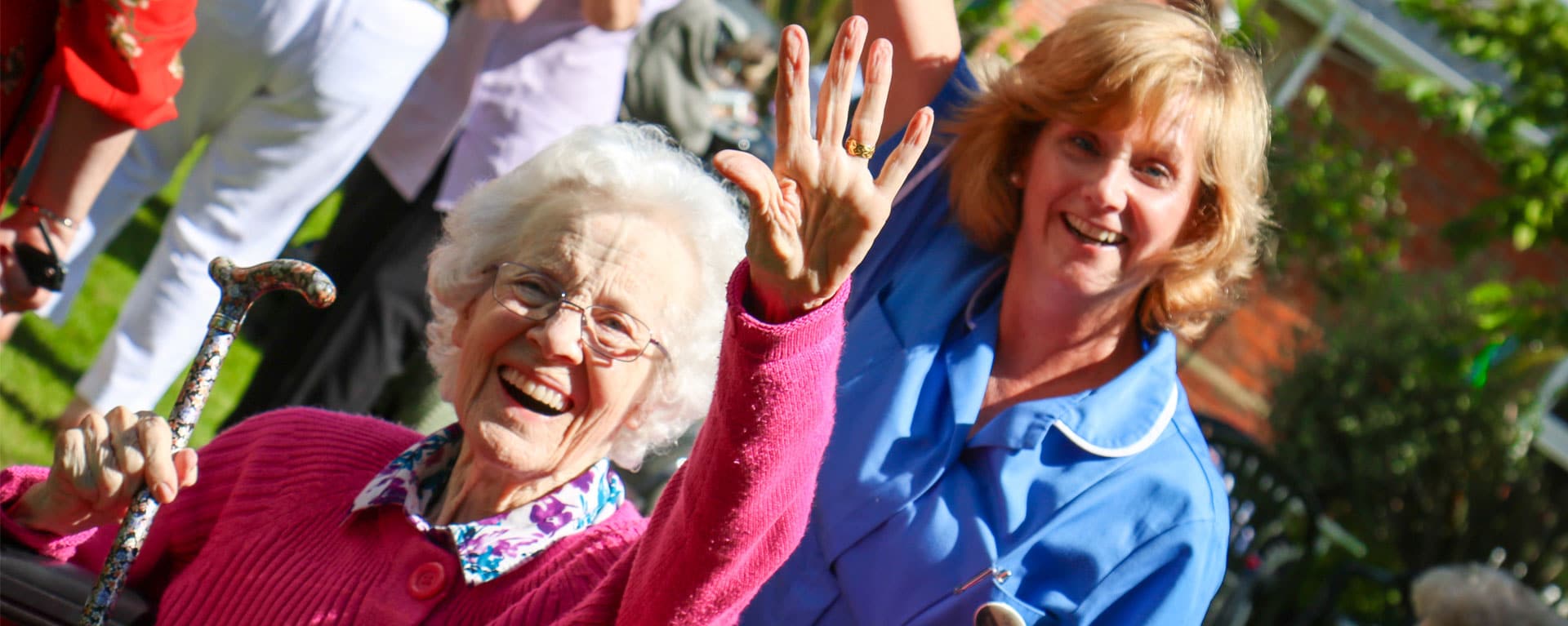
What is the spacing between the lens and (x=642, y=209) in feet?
6.84

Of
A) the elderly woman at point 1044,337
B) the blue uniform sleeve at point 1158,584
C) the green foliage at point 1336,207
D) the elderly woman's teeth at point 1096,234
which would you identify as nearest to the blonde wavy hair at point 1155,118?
the elderly woman at point 1044,337

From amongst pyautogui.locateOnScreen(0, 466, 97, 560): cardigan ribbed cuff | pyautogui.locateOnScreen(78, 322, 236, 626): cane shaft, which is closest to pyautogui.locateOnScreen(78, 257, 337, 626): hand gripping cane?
pyautogui.locateOnScreen(78, 322, 236, 626): cane shaft

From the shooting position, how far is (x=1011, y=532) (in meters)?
2.25

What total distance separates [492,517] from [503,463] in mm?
105

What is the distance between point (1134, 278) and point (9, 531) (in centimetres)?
185

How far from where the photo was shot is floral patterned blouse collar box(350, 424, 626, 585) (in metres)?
1.96

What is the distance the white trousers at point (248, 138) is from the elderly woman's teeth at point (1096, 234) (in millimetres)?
1704

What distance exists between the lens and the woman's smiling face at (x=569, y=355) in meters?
1.99

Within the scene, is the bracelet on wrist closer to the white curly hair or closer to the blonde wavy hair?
the white curly hair

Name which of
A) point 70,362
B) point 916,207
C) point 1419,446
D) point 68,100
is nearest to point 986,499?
point 916,207

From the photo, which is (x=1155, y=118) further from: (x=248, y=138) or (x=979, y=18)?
(x=979, y=18)

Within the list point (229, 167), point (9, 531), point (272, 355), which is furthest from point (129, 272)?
point (9, 531)

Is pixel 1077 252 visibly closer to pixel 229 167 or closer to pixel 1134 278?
pixel 1134 278

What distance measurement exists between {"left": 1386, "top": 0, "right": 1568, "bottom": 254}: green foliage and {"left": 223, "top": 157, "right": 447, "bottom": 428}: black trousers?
380 cm
